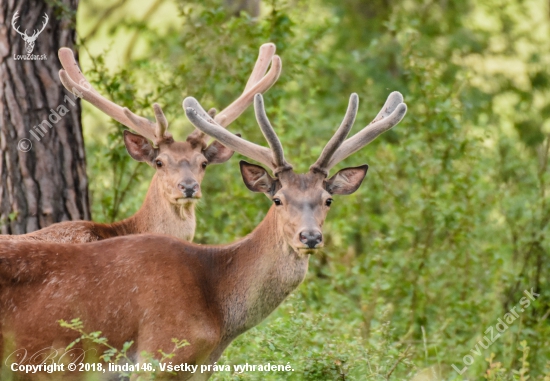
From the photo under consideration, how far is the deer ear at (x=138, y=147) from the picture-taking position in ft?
29.1

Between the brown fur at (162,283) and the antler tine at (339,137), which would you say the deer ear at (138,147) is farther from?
the antler tine at (339,137)

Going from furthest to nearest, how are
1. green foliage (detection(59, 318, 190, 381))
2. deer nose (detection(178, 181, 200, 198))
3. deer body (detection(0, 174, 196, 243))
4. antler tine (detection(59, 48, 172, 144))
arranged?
antler tine (detection(59, 48, 172, 144))
deer body (detection(0, 174, 196, 243))
deer nose (detection(178, 181, 200, 198))
green foliage (detection(59, 318, 190, 381))

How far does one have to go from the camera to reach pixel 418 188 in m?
12.0

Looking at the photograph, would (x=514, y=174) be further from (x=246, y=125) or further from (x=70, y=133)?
(x=70, y=133)

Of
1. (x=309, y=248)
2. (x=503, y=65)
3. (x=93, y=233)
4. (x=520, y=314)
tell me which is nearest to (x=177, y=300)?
(x=309, y=248)

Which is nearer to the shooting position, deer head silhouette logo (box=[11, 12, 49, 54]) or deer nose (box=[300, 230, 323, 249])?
deer nose (box=[300, 230, 323, 249])

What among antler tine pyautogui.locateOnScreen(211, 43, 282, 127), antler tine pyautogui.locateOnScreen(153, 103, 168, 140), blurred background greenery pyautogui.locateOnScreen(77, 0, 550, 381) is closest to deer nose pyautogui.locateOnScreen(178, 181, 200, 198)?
antler tine pyautogui.locateOnScreen(153, 103, 168, 140)

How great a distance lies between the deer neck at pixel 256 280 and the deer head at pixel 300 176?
6.6 inches

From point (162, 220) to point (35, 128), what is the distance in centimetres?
160

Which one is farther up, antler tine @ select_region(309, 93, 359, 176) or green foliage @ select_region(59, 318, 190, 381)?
antler tine @ select_region(309, 93, 359, 176)

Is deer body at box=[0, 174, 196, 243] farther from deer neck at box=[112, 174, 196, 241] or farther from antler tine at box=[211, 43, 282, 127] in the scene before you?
antler tine at box=[211, 43, 282, 127]

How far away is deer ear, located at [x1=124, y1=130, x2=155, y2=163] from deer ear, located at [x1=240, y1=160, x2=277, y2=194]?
2.21 metres

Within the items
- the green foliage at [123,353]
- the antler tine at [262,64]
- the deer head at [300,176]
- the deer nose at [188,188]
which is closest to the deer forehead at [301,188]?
the deer head at [300,176]

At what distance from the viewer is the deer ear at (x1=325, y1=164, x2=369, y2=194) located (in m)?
7.15
